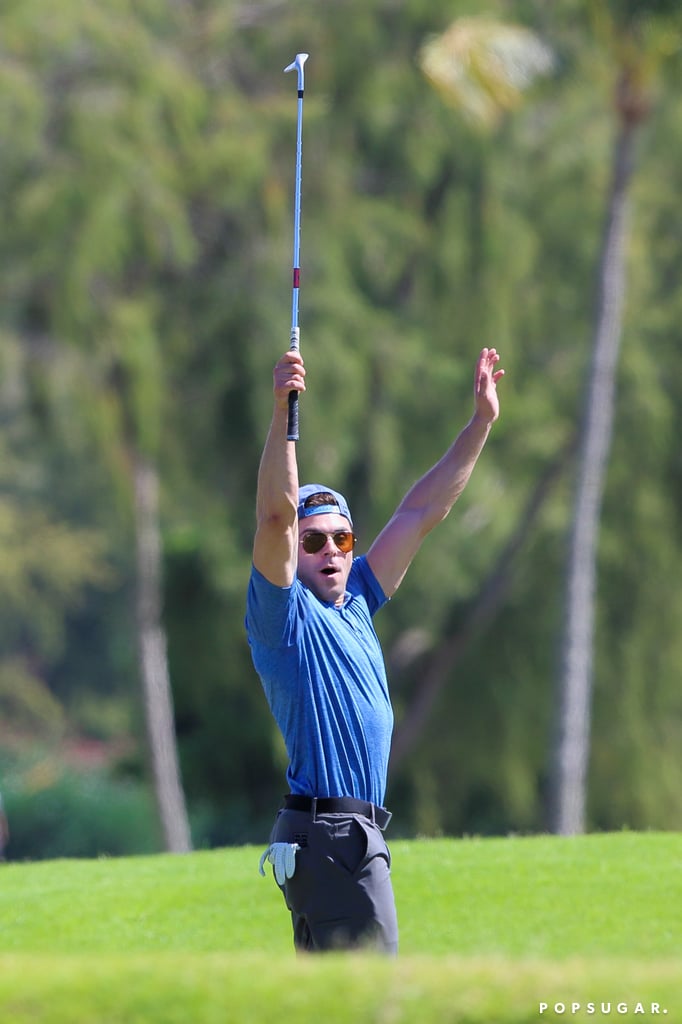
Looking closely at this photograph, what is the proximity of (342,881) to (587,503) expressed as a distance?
1578 cm

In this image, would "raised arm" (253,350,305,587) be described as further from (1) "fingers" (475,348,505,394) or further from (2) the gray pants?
(1) "fingers" (475,348,505,394)

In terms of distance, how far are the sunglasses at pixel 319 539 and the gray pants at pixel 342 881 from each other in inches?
31.4

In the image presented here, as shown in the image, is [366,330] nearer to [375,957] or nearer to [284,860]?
[284,860]

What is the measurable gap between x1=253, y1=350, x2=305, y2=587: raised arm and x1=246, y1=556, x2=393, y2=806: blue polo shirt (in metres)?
0.11

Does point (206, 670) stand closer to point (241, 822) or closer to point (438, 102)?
point (241, 822)

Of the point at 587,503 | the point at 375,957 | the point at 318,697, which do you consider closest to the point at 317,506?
the point at 318,697

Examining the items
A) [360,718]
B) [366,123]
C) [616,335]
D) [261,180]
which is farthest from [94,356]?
[360,718]

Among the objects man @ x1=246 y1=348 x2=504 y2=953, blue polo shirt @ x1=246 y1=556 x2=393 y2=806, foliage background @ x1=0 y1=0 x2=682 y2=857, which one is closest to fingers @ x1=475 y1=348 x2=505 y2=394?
man @ x1=246 y1=348 x2=504 y2=953

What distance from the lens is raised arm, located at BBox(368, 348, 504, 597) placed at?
19.3 feet

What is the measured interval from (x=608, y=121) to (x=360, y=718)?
21.0 metres

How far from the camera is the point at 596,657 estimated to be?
25.5 m

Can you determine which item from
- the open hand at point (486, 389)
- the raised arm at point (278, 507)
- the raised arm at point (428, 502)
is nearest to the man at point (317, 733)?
the raised arm at point (278, 507)

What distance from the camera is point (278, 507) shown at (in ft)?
16.7

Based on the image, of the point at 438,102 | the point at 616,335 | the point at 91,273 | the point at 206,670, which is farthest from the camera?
the point at 206,670
